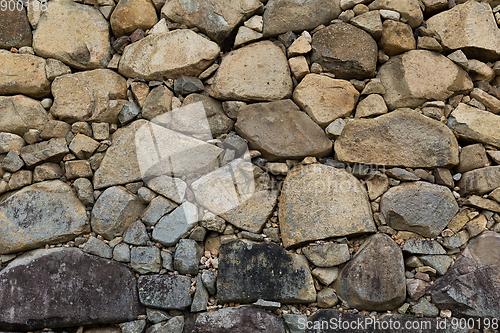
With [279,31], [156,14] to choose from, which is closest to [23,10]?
[156,14]

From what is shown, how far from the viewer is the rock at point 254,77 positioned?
2611 mm

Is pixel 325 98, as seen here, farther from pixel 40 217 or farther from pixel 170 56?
pixel 40 217

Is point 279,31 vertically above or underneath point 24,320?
above

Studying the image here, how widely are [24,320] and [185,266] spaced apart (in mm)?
1146

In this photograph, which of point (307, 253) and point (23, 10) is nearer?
point (307, 253)

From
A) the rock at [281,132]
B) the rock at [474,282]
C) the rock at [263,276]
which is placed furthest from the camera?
the rock at [281,132]

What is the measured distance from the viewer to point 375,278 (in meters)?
2.24

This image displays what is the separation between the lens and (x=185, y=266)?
2.34m

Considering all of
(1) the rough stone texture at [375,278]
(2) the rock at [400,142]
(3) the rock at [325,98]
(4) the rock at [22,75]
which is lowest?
(1) the rough stone texture at [375,278]

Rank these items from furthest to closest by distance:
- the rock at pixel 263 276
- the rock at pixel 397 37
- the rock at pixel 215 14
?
the rock at pixel 215 14 < the rock at pixel 397 37 < the rock at pixel 263 276

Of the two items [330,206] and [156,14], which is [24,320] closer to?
[330,206]

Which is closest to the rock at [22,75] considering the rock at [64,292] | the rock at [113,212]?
the rock at [113,212]

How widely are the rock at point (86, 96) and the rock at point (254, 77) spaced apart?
0.83m

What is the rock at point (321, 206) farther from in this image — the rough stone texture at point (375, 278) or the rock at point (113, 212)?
the rock at point (113, 212)
